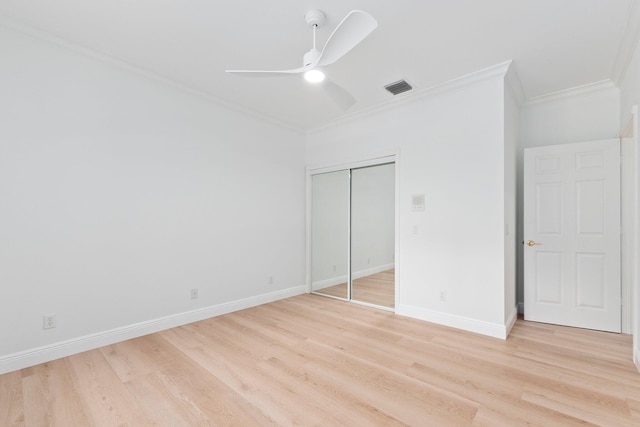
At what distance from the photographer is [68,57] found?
2.55 m

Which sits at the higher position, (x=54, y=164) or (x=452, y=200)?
(x=54, y=164)

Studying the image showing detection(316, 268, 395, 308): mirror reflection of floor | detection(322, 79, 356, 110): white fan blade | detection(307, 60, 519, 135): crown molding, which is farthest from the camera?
detection(316, 268, 395, 308): mirror reflection of floor

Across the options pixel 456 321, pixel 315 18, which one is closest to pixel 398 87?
pixel 315 18

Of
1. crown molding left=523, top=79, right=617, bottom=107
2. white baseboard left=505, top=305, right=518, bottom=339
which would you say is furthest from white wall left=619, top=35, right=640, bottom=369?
white baseboard left=505, top=305, right=518, bottom=339

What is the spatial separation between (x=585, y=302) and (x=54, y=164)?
5394mm

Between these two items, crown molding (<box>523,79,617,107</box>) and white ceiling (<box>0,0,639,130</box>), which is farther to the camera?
crown molding (<box>523,79,617,107</box>)

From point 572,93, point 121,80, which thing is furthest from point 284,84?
point 572,93

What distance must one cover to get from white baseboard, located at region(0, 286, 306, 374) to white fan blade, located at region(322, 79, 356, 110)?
280 centimetres

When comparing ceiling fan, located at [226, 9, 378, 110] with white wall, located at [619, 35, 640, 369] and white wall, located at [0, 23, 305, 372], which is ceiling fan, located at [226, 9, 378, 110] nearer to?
white wall, located at [0, 23, 305, 372]

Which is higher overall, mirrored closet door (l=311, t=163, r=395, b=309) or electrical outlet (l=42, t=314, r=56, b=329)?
mirrored closet door (l=311, t=163, r=395, b=309)

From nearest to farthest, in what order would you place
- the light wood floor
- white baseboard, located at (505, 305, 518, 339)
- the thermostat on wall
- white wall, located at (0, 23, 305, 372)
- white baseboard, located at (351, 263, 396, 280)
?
the light wood floor < white wall, located at (0, 23, 305, 372) < white baseboard, located at (505, 305, 518, 339) < the thermostat on wall < white baseboard, located at (351, 263, 396, 280)

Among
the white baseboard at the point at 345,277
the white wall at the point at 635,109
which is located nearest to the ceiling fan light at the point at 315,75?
the white wall at the point at 635,109

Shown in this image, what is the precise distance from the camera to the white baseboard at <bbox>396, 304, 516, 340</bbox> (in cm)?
289

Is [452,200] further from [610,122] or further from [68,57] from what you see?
[68,57]
